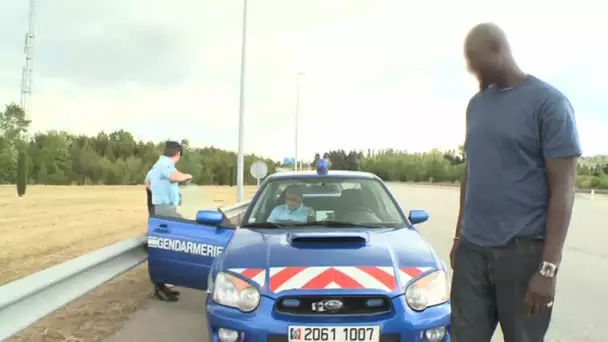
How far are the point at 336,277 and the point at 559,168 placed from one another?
1.60 meters

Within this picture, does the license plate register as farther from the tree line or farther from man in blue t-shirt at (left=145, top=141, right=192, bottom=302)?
the tree line

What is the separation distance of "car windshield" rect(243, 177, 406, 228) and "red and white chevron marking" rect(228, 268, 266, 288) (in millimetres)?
1095

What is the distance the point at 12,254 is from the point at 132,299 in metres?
5.40

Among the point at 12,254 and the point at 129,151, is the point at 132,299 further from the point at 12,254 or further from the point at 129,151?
the point at 129,151

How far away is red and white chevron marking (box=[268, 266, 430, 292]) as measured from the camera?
3.80 m

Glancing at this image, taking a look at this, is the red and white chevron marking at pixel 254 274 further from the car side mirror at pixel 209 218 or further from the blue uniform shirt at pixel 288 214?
the car side mirror at pixel 209 218

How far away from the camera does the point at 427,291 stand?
3926 mm

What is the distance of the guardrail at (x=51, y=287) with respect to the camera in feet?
10.3

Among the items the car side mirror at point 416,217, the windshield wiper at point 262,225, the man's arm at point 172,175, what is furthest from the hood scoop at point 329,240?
the man's arm at point 172,175

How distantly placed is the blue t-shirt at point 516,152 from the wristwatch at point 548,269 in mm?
166

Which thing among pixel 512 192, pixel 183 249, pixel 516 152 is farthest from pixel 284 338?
pixel 183 249

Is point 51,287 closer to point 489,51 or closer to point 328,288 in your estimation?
point 328,288

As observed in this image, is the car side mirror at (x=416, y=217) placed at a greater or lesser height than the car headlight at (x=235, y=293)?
greater

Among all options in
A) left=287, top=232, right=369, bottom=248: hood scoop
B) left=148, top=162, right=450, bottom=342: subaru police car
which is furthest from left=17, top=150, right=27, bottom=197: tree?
left=287, top=232, right=369, bottom=248: hood scoop
